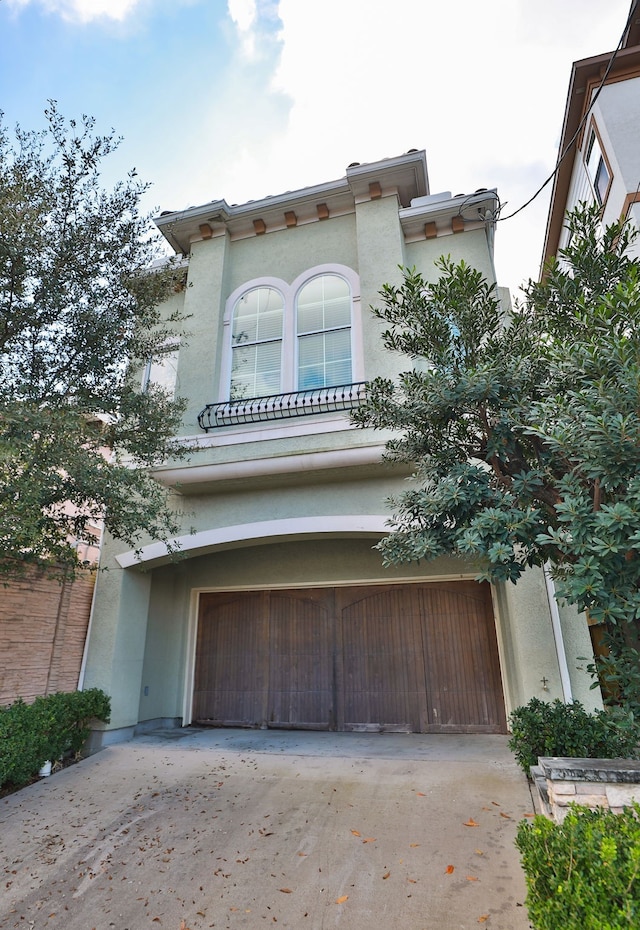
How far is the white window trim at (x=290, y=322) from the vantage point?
27.8ft

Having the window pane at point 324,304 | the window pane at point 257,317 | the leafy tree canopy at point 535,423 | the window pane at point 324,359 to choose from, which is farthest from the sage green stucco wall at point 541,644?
the window pane at point 257,317

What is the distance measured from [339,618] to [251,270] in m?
6.76

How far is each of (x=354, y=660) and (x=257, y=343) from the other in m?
5.94

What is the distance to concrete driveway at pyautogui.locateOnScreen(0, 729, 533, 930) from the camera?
140 inches

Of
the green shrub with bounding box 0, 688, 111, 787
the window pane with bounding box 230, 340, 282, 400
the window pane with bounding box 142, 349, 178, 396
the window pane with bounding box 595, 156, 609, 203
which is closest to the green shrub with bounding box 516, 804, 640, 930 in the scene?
the green shrub with bounding box 0, 688, 111, 787

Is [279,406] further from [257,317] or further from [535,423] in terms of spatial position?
[535,423]

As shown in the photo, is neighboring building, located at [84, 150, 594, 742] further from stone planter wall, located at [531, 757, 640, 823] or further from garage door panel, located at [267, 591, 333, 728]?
stone planter wall, located at [531, 757, 640, 823]

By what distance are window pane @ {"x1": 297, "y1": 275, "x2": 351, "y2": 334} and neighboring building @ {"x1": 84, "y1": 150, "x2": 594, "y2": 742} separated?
0.12 ft

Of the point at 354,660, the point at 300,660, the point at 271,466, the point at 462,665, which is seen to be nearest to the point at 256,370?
the point at 271,466

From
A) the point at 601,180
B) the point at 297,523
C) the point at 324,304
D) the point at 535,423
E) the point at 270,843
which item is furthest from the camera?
the point at 324,304

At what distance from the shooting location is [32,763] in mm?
6090

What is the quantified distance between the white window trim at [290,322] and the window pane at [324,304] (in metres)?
0.10

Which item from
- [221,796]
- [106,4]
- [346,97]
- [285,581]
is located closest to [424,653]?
[285,581]

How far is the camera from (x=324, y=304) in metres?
9.05
